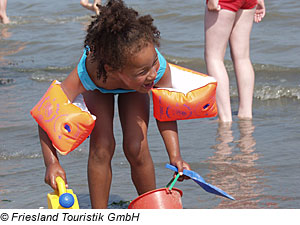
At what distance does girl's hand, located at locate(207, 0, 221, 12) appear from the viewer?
5.39m

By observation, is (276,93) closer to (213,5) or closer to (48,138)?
(213,5)

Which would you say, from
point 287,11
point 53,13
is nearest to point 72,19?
point 53,13

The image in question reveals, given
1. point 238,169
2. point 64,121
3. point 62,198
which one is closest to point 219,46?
point 238,169

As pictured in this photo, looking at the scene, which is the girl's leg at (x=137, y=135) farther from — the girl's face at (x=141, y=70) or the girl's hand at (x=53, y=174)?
the girl's hand at (x=53, y=174)

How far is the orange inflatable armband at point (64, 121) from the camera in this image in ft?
11.0

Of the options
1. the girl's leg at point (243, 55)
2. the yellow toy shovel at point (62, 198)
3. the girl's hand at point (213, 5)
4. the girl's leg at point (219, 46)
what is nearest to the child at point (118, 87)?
the yellow toy shovel at point (62, 198)

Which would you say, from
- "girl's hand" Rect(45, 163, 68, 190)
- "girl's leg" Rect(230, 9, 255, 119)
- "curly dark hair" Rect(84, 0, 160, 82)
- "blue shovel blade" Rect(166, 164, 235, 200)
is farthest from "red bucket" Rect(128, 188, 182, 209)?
"girl's leg" Rect(230, 9, 255, 119)

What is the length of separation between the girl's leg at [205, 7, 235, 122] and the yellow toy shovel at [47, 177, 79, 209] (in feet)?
9.67

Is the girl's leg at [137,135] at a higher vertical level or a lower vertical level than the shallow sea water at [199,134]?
higher

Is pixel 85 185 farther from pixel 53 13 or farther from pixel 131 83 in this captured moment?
pixel 53 13

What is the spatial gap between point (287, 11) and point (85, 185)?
8611mm

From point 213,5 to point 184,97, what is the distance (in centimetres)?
207

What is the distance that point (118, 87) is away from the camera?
11.3 feet

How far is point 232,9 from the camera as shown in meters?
5.52
